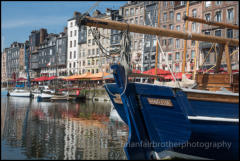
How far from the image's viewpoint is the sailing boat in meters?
10.7

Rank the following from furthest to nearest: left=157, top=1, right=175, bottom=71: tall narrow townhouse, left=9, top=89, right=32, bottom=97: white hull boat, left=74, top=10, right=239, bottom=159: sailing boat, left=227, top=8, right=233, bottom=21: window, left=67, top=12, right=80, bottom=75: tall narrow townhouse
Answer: left=67, top=12, right=80, bottom=75: tall narrow townhouse, left=9, top=89, right=32, bottom=97: white hull boat, left=157, top=1, right=175, bottom=71: tall narrow townhouse, left=227, top=8, right=233, bottom=21: window, left=74, top=10, right=239, bottom=159: sailing boat

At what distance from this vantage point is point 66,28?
299 ft

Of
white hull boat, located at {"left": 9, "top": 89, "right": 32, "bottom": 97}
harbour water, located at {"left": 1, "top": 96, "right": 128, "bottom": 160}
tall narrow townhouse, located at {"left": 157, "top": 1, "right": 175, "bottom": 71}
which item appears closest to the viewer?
harbour water, located at {"left": 1, "top": 96, "right": 128, "bottom": 160}

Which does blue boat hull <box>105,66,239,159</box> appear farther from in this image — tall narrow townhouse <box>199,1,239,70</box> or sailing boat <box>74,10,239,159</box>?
tall narrow townhouse <box>199,1,239,70</box>

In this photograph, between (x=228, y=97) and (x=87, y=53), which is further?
(x=87, y=53)

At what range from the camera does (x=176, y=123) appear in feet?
36.3

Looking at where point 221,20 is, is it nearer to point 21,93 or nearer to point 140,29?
point 140,29

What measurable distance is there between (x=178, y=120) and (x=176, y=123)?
152mm

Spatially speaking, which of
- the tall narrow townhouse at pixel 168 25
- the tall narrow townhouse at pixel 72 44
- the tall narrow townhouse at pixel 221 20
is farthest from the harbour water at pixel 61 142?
the tall narrow townhouse at pixel 72 44

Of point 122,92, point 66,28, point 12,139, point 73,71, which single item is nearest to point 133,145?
point 122,92

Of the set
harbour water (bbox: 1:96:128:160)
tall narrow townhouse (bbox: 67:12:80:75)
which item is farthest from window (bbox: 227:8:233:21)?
tall narrow townhouse (bbox: 67:12:80:75)

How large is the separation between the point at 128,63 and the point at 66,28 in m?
82.7

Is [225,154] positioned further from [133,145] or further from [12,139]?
[12,139]

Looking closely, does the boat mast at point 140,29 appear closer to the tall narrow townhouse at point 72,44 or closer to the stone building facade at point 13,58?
the tall narrow townhouse at point 72,44
